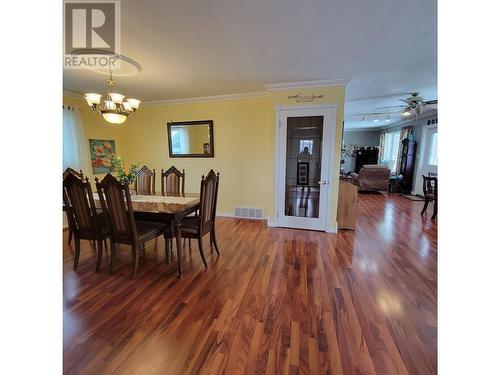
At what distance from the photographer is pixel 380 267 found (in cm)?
256

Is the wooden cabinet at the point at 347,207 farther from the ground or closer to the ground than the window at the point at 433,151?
closer to the ground

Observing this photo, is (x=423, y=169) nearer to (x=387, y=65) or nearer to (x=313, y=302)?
(x=387, y=65)

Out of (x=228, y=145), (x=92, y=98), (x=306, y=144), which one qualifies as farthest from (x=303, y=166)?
(x=92, y=98)

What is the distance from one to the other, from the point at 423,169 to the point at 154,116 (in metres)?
7.73

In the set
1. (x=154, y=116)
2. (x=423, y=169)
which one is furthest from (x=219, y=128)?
(x=423, y=169)

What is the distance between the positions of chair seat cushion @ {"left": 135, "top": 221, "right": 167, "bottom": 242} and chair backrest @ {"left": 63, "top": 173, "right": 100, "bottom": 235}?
440mm

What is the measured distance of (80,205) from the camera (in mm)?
2383

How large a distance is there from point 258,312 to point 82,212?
214 cm

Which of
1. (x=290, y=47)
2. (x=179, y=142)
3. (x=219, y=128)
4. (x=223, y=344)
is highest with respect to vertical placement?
(x=290, y=47)

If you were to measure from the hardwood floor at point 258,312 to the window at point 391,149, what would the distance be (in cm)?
689

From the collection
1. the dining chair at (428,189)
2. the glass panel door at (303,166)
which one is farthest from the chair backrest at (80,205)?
the dining chair at (428,189)

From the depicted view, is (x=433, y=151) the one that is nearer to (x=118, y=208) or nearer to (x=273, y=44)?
(x=273, y=44)

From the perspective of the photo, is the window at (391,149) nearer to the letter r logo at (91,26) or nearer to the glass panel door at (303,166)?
the glass panel door at (303,166)

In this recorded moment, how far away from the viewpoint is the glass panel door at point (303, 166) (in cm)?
372
